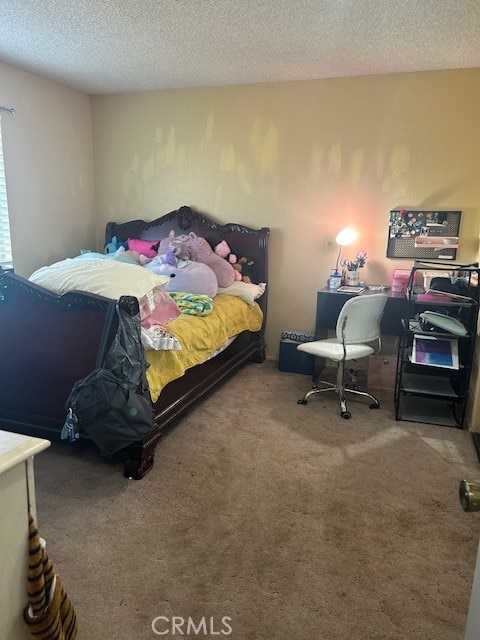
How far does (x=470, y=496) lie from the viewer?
2.46ft

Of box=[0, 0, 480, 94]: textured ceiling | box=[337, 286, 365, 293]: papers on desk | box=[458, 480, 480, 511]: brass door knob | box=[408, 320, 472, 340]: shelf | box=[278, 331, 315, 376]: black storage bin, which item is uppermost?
box=[0, 0, 480, 94]: textured ceiling

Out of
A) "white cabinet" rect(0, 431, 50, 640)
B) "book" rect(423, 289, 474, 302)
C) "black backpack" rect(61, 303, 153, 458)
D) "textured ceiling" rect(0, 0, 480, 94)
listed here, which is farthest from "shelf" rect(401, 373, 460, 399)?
"white cabinet" rect(0, 431, 50, 640)

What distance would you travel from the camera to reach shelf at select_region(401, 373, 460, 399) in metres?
3.07

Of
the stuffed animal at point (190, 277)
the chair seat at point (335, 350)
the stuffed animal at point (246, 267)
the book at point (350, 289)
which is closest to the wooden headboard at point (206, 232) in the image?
the stuffed animal at point (246, 267)

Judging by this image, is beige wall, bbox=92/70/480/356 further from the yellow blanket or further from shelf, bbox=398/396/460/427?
shelf, bbox=398/396/460/427

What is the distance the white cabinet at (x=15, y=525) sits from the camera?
0.79m

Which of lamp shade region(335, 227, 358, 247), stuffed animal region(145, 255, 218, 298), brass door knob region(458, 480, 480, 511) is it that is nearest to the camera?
brass door knob region(458, 480, 480, 511)

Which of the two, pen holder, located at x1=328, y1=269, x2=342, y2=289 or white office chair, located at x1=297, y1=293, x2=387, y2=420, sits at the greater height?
pen holder, located at x1=328, y1=269, x2=342, y2=289

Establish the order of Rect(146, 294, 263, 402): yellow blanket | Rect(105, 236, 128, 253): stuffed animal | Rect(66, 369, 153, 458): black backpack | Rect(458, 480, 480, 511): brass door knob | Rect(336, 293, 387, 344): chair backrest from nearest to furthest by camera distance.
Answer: Rect(458, 480, 480, 511): brass door knob < Rect(66, 369, 153, 458): black backpack < Rect(146, 294, 263, 402): yellow blanket < Rect(336, 293, 387, 344): chair backrest < Rect(105, 236, 128, 253): stuffed animal

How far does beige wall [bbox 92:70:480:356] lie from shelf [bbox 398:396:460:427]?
3.59ft

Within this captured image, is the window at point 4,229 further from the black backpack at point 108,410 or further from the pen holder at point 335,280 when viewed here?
the pen holder at point 335,280

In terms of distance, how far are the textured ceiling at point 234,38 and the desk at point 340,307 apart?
1.73 m

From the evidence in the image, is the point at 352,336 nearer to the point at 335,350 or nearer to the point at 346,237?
the point at 335,350

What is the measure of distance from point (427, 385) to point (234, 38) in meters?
2.69
